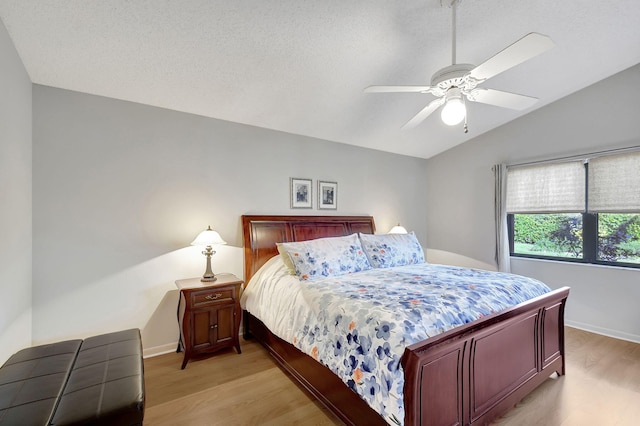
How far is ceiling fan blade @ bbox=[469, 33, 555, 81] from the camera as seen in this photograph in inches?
59.4

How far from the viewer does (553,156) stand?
12.1 ft

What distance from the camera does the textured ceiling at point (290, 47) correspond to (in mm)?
1933

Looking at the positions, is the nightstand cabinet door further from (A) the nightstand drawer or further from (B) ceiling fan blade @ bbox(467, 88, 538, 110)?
(B) ceiling fan blade @ bbox(467, 88, 538, 110)

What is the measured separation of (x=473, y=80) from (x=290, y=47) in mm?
1359

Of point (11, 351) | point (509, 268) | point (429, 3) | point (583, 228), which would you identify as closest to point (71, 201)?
point (11, 351)

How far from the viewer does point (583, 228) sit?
3553 mm

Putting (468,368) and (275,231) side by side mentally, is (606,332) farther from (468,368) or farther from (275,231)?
(275,231)

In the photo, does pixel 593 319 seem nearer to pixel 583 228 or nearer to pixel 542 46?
pixel 583 228

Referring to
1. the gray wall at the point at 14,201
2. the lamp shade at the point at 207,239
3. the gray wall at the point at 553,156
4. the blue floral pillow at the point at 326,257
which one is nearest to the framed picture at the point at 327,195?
the blue floral pillow at the point at 326,257

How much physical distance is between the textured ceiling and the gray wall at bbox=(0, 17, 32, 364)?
26 cm

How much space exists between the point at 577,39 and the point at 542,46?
170 cm

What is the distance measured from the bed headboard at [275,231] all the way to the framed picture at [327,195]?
163mm

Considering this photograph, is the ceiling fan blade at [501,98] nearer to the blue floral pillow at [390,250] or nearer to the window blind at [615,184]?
the blue floral pillow at [390,250]

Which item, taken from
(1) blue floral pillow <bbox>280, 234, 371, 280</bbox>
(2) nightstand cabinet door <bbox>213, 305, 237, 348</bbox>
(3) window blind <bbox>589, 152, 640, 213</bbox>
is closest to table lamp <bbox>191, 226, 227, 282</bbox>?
(2) nightstand cabinet door <bbox>213, 305, 237, 348</bbox>
